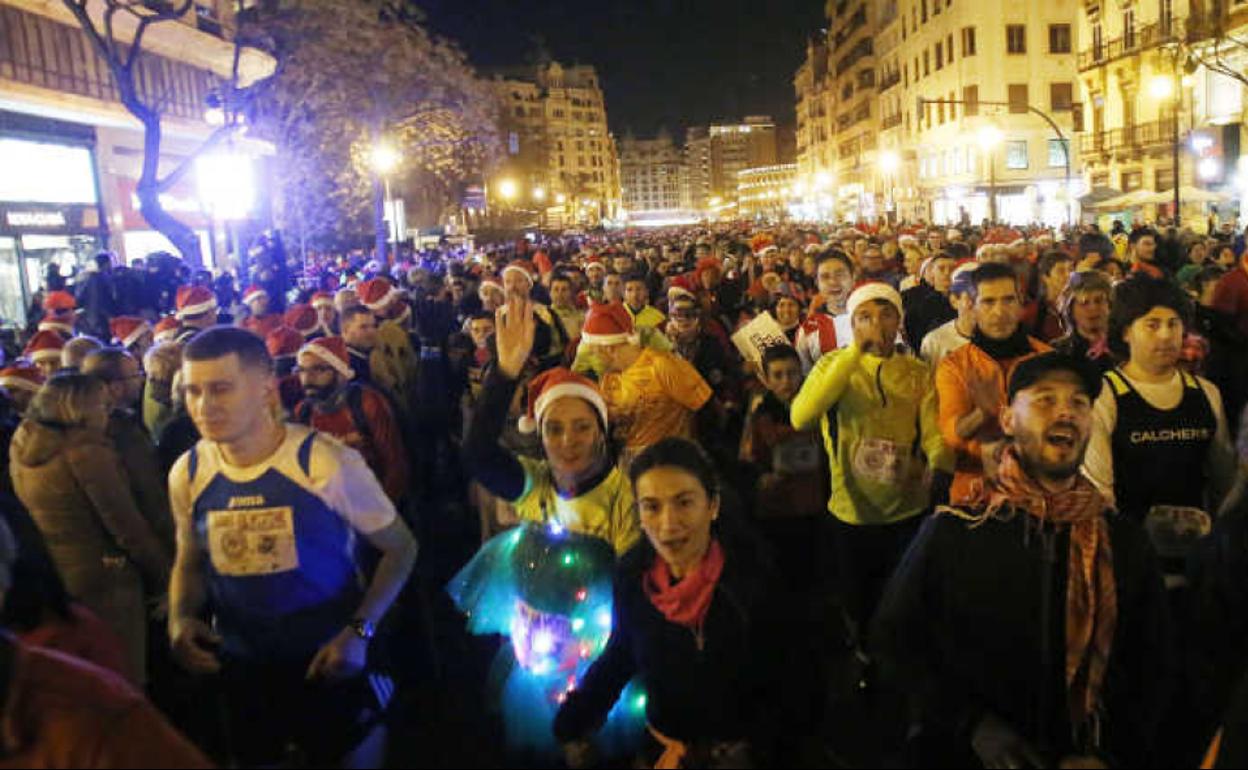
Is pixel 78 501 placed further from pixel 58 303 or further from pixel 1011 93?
pixel 1011 93

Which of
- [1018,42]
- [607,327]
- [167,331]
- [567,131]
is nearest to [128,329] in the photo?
[167,331]

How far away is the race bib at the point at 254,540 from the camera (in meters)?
3.26

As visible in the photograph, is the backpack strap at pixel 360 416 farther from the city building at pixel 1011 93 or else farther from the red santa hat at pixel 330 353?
the city building at pixel 1011 93

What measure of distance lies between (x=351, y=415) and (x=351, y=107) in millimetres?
26972

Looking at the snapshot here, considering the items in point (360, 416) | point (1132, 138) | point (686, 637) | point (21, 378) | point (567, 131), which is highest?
point (567, 131)

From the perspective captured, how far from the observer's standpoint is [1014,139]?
182ft

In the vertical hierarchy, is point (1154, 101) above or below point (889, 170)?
above

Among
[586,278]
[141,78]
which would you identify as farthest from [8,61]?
[586,278]

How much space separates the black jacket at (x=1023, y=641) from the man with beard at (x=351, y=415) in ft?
11.4

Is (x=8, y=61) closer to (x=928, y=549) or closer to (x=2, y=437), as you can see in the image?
(x=2, y=437)

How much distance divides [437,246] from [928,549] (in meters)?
34.7

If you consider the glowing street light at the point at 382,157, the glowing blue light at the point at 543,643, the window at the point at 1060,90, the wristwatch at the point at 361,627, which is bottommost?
the glowing blue light at the point at 543,643

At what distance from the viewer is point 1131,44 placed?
44.6 metres

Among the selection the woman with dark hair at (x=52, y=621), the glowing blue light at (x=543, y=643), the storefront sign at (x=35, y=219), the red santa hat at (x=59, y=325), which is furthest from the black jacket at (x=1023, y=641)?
the storefront sign at (x=35, y=219)
